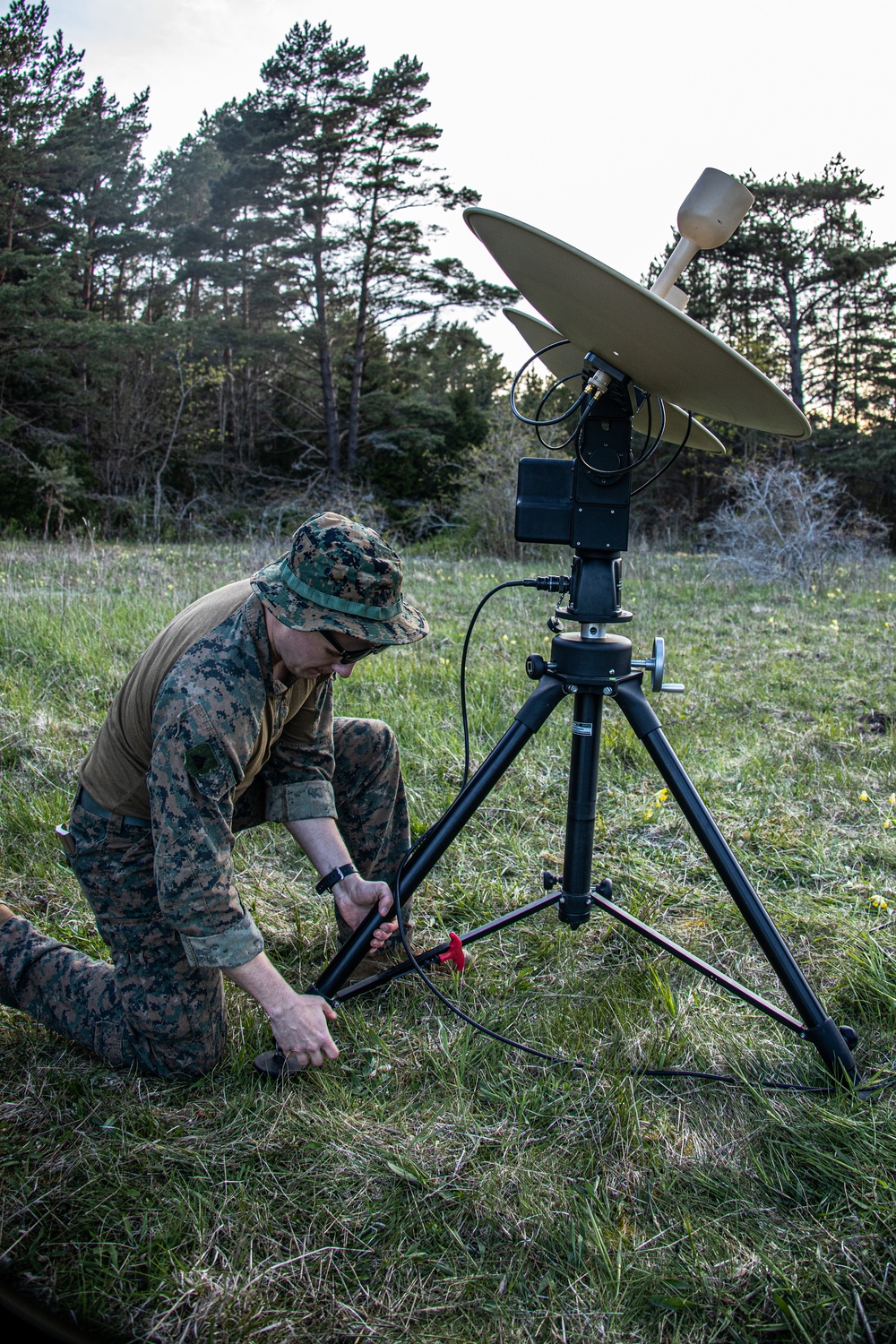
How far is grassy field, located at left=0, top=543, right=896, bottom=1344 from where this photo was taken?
4.43 ft

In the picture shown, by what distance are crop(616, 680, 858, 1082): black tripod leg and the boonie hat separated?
49cm

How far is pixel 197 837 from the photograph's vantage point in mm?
1576

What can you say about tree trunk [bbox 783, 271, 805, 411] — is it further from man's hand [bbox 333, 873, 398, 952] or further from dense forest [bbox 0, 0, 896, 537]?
man's hand [bbox 333, 873, 398, 952]

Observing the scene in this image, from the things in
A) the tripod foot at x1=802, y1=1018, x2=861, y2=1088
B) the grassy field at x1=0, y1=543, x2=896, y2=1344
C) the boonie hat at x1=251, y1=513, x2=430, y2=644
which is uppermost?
the boonie hat at x1=251, y1=513, x2=430, y2=644


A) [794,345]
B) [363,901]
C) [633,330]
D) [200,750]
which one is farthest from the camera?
[794,345]

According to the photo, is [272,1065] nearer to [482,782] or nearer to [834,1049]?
[482,782]

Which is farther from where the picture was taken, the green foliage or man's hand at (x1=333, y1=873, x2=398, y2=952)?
the green foliage

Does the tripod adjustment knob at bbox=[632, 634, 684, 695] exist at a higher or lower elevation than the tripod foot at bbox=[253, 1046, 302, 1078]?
higher

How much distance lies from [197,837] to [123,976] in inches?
20.9

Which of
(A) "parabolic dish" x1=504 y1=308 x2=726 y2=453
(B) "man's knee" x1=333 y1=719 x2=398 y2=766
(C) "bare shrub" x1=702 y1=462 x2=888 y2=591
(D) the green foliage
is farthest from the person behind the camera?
(D) the green foliage

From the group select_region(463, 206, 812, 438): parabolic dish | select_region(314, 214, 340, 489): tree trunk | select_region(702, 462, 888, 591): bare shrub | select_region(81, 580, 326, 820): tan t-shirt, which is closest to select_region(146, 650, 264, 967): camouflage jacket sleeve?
select_region(81, 580, 326, 820): tan t-shirt

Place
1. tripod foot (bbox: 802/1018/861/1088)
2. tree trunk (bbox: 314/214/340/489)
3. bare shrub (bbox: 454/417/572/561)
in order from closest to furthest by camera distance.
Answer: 1. tripod foot (bbox: 802/1018/861/1088)
2. bare shrub (bbox: 454/417/572/561)
3. tree trunk (bbox: 314/214/340/489)

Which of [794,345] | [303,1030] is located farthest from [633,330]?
[794,345]

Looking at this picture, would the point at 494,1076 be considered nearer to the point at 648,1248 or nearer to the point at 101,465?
the point at 648,1248
